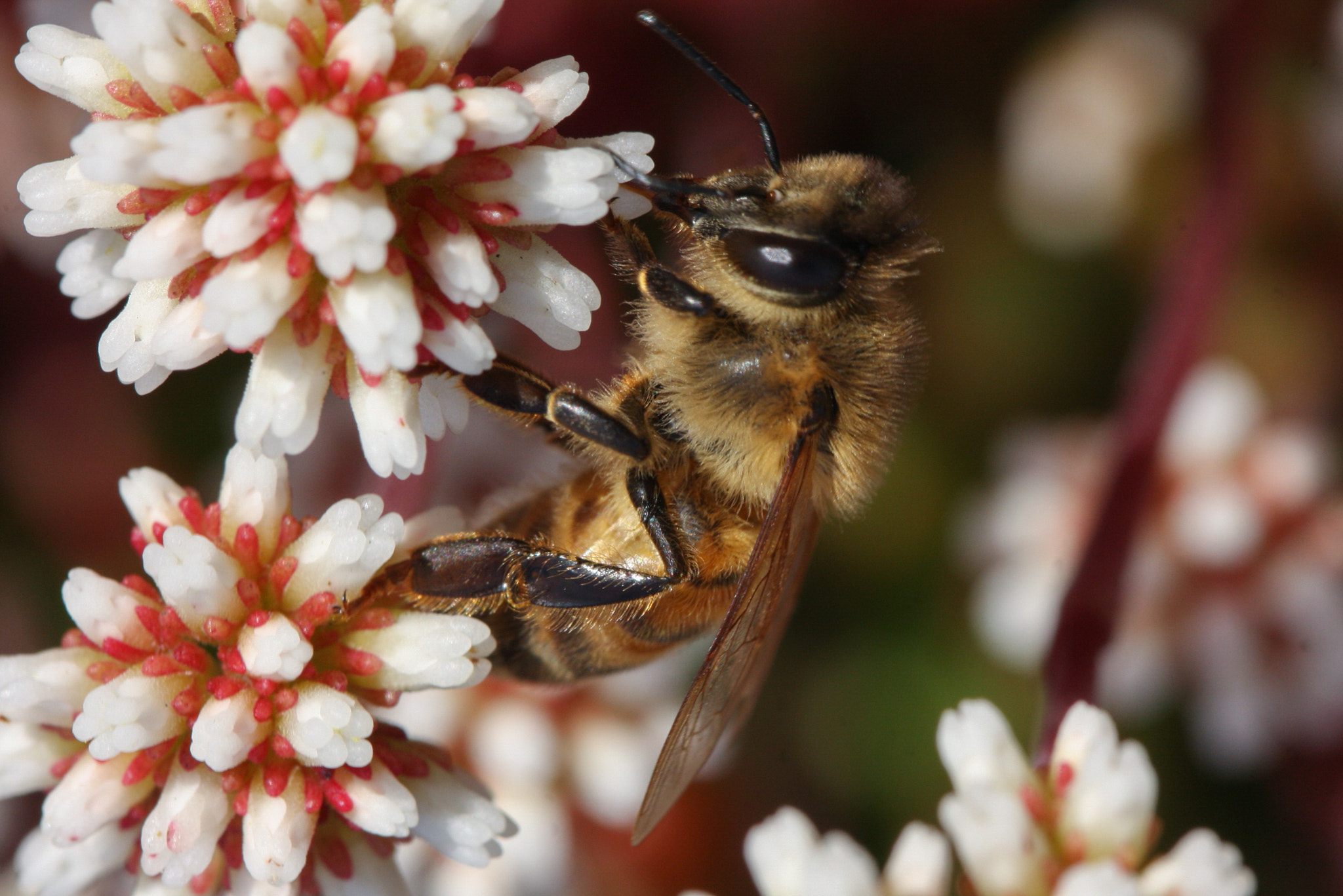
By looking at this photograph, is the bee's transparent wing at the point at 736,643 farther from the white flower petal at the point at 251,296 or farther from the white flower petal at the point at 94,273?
the white flower petal at the point at 94,273

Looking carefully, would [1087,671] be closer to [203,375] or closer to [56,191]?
[56,191]

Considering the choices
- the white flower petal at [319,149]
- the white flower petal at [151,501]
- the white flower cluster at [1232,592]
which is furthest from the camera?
the white flower cluster at [1232,592]

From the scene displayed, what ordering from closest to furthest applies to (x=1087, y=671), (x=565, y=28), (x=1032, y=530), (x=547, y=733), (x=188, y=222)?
(x=188, y=222), (x=1087, y=671), (x=547, y=733), (x=565, y=28), (x=1032, y=530)

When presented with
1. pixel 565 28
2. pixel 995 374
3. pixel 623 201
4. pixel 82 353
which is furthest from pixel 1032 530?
pixel 82 353

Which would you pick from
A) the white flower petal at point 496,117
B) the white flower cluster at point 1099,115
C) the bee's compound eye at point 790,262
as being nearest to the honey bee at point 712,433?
the bee's compound eye at point 790,262

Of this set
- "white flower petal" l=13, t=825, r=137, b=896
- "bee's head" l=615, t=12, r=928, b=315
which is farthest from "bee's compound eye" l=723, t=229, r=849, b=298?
"white flower petal" l=13, t=825, r=137, b=896

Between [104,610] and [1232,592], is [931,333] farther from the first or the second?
[104,610]
